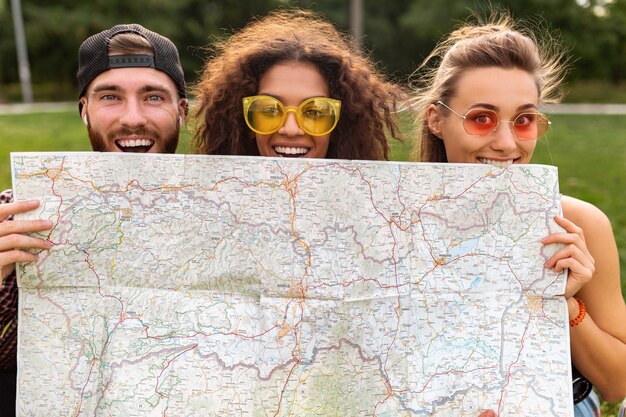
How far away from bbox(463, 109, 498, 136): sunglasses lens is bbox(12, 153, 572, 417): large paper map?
0.21m

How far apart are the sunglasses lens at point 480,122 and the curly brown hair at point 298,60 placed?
42 cm

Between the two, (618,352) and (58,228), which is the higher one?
(58,228)

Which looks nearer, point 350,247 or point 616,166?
point 350,247

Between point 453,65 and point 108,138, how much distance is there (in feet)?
4.32

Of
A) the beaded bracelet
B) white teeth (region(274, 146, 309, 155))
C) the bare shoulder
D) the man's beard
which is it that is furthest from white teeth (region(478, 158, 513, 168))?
the man's beard

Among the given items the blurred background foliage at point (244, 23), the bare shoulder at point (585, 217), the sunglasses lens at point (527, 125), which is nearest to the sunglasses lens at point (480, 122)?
the sunglasses lens at point (527, 125)

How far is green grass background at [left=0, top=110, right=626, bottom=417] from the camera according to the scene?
24.4 ft

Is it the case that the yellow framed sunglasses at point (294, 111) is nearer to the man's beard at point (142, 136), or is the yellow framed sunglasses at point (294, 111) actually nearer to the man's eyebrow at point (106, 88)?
the man's beard at point (142, 136)

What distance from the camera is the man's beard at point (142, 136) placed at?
2.50 meters

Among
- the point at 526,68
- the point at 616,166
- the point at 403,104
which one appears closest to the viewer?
the point at 526,68

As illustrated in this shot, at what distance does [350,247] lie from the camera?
2.20 m

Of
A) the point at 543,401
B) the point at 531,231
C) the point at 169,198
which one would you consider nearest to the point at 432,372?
the point at 543,401

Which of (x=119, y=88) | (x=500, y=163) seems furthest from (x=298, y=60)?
(x=500, y=163)

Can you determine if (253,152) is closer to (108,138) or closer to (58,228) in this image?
(108,138)
